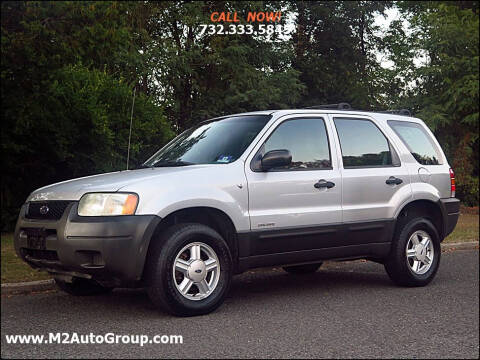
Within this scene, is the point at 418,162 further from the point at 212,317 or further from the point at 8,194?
the point at 8,194

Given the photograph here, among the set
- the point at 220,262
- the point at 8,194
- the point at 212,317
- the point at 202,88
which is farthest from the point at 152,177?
the point at 202,88

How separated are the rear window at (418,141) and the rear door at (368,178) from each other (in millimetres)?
330

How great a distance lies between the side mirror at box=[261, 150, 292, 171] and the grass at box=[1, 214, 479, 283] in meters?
3.47

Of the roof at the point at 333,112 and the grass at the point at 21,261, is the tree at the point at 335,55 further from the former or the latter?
the roof at the point at 333,112

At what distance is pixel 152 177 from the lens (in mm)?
6172

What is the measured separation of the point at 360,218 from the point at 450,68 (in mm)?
18314

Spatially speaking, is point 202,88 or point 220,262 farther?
point 202,88

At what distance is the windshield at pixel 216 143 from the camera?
6.88 meters

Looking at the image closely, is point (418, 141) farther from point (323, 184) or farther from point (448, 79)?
point (448, 79)

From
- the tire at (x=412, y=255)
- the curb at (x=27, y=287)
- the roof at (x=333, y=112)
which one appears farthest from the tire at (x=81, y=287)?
the tire at (x=412, y=255)

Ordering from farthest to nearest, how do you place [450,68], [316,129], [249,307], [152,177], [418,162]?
[450,68], [418,162], [316,129], [249,307], [152,177]

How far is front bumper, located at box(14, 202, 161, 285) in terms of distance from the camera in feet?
19.0
